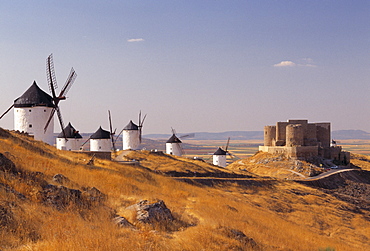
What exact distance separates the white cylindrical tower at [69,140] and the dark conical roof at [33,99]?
6661 millimetres

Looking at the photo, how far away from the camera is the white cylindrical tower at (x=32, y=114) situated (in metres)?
29.3

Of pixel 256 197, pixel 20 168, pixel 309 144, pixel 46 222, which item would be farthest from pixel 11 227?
pixel 309 144

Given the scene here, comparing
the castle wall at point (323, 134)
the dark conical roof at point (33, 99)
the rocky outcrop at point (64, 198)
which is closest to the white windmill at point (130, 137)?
the dark conical roof at point (33, 99)

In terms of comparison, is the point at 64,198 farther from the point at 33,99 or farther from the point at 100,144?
the point at 100,144

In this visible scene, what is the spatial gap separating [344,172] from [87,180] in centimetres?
3608

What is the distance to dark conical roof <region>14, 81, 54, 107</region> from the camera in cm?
2947

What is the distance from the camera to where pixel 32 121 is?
29.4 m

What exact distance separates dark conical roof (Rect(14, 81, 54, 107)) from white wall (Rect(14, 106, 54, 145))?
0.33 meters

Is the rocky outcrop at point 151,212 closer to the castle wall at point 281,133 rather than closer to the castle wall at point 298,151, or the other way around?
the castle wall at point 298,151

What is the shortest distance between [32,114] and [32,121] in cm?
58

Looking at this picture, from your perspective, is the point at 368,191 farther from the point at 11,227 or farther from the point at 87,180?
the point at 11,227

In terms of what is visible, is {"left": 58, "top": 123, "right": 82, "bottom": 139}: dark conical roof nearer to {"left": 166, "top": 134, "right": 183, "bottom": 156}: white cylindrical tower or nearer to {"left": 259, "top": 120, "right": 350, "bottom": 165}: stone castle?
{"left": 166, "top": 134, "right": 183, "bottom": 156}: white cylindrical tower

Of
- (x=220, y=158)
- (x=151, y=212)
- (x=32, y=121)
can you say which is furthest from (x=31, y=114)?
(x=220, y=158)

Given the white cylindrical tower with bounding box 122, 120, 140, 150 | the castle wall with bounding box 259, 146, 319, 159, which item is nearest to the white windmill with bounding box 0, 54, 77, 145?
A: the white cylindrical tower with bounding box 122, 120, 140, 150
